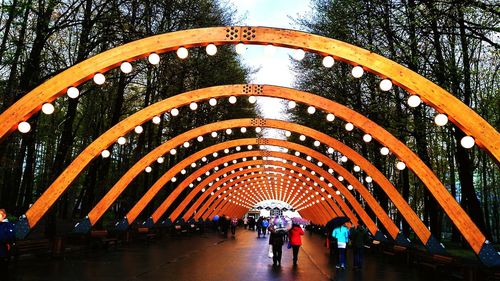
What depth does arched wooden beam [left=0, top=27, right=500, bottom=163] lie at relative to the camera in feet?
38.4

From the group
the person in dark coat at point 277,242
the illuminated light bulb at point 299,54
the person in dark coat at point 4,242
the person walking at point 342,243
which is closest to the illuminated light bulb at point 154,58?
the illuminated light bulb at point 299,54

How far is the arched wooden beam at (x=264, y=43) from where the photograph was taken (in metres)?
11.7

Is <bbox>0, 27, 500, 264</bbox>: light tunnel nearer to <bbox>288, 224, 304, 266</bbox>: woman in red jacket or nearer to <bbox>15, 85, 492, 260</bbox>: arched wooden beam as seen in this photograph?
<bbox>15, 85, 492, 260</bbox>: arched wooden beam

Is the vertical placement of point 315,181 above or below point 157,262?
above

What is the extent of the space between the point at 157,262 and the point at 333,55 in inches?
369

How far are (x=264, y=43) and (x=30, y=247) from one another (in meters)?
9.93

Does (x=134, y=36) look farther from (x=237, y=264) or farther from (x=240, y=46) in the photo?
(x=237, y=264)

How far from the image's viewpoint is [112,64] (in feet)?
42.8

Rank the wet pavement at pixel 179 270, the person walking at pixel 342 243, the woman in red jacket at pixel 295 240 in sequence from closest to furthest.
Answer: the wet pavement at pixel 179 270, the person walking at pixel 342 243, the woman in red jacket at pixel 295 240

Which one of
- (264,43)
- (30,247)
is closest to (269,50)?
(264,43)

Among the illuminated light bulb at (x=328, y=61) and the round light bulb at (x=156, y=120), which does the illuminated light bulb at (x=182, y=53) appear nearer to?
the illuminated light bulb at (x=328, y=61)

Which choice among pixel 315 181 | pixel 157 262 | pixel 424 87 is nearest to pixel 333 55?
pixel 424 87

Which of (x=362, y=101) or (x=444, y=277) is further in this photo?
(x=362, y=101)

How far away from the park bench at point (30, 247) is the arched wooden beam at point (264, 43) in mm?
4093
